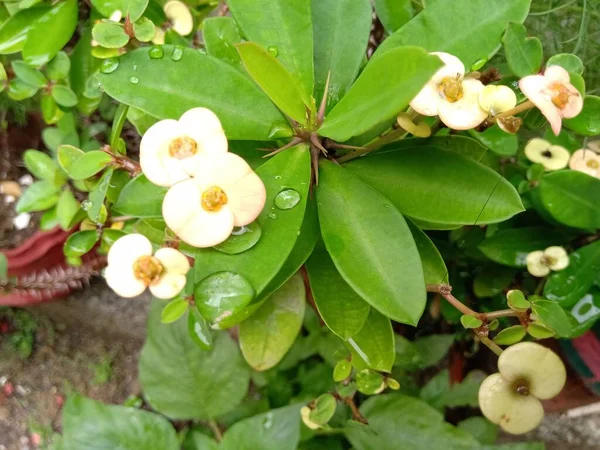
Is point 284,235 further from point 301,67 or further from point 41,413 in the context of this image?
point 41,413

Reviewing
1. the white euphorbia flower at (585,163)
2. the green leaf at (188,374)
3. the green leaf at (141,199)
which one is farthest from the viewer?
the green leaf at (188,374)

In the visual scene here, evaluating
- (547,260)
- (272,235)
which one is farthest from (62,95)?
(547,260)

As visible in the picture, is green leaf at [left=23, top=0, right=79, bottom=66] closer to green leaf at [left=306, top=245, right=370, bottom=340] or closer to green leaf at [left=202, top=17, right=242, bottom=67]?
green leaf at [left=202, top=17, right=242, bottom=67]

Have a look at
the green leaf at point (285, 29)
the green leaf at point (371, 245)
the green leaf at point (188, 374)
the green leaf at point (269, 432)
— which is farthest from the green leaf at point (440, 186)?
the green leaf at point (188, 374)

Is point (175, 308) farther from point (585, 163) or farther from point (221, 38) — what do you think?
A: point (585, 163)

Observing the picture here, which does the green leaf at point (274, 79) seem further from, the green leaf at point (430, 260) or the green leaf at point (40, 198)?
the green leaf at point (40, 198)

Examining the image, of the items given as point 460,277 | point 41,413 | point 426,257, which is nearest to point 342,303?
point 426,257

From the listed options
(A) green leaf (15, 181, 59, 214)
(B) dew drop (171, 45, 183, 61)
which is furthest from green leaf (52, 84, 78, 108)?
(B) dew drop (171, 45, 183, 61)
